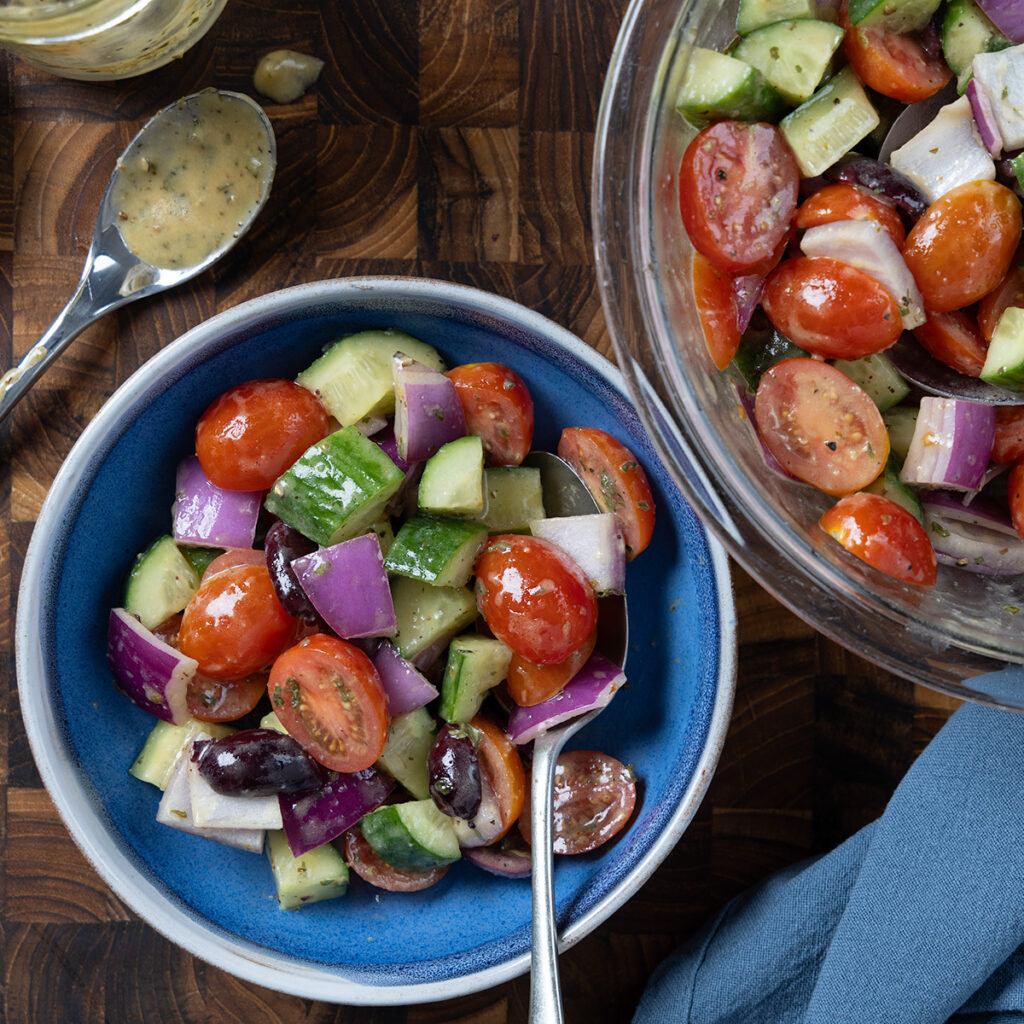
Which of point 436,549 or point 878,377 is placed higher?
point 878,377

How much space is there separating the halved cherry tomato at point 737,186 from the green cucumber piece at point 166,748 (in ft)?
2.75

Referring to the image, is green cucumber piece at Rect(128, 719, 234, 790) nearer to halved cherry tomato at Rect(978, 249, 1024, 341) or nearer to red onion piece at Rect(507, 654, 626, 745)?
red onion piece at Rect(507, 654, 626, 745)

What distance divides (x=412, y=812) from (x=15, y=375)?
0.77m

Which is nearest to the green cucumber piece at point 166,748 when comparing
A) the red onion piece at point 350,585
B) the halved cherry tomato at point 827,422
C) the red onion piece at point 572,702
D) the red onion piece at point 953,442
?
the red onion piece at point 350,585

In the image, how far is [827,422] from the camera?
111 centimetres

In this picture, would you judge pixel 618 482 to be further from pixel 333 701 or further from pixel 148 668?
pixel 148 668

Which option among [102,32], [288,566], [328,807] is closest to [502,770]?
[328,807]

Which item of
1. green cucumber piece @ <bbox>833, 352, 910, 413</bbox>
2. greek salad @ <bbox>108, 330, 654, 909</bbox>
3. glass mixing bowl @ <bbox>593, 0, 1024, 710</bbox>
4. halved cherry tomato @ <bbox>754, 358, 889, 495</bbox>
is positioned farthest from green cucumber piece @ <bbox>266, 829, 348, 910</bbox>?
green cucumber piece @ <bbox>833, 352, 910, 413</bbox>

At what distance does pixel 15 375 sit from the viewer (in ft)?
4.37

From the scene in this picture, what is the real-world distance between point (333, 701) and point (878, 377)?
2.39 feet

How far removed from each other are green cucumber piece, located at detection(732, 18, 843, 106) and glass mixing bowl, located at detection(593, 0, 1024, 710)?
84 millimetres

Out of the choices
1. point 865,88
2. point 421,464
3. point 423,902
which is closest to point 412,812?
point 423,902

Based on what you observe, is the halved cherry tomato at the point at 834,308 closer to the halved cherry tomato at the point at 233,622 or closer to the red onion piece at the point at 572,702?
the red onion piece at the point at 572,702

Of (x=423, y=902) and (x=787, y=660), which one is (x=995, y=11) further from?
(x=423, y=902)
